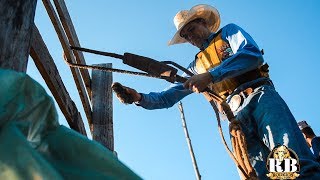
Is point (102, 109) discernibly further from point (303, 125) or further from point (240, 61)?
point (303, 125)

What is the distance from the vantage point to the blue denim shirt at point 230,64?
3.10m

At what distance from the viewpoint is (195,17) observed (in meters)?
3.95

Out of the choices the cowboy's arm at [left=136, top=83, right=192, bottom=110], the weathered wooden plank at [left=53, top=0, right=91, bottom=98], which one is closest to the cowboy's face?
the cowboy's arm at [left=136, top=83, right=192, bottom=110]

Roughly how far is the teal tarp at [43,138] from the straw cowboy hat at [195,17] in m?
2.86

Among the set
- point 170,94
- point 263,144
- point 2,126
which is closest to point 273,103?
point 263,144

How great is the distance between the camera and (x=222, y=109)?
3141 millimetres

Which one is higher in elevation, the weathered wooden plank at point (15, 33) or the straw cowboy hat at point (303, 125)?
the straw cowboy hat at point (303, 125)

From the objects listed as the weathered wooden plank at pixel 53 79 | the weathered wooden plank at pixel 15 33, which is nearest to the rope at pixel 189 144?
the weathered wooden plank at pixel 53 79

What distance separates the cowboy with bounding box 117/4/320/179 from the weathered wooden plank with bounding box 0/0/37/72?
1.46 meters

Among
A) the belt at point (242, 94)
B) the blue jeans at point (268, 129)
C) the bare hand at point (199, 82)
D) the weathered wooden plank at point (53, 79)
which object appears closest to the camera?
the blue jeans at point (268, 129)

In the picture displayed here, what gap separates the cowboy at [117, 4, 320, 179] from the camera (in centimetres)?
277

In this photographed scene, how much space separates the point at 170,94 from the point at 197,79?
81 centimetres

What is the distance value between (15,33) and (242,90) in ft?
6.37

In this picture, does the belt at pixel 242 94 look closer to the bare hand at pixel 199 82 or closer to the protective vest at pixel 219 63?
the protective vest at pixel 219 63
